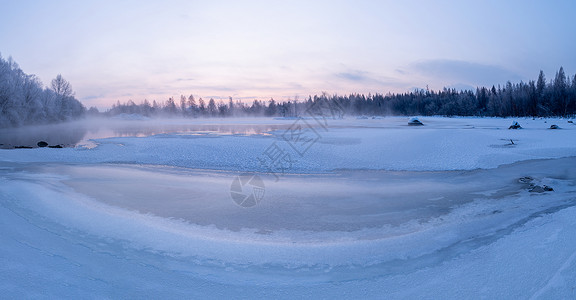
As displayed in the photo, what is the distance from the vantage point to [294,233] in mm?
5773

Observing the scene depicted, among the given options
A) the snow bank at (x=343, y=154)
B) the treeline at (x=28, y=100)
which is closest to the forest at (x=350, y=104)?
the treeline at (x=28, y=100)

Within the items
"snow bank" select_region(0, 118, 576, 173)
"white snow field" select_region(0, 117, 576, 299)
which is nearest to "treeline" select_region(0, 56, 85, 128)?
"snow bank" select_region(0, 118, 576, 173)

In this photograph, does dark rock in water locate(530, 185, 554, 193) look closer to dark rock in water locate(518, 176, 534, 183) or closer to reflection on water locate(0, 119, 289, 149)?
dark rock in water locate(518, 176, 534, 183)

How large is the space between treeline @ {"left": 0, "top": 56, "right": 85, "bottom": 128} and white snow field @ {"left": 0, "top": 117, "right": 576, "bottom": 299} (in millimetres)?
40385

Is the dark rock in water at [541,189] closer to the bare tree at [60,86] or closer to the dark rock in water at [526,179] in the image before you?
the dark rock in water at [526,179]

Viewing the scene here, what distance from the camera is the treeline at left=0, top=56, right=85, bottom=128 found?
138 ft

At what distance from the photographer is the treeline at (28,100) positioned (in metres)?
42.2

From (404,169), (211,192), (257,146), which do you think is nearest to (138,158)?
(257,146)

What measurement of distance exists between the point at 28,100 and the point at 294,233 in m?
61.2

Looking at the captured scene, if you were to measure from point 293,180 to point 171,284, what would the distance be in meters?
7.39

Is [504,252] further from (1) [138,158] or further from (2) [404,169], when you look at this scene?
(1) [138,158]

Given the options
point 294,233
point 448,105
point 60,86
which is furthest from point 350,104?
point 294,233

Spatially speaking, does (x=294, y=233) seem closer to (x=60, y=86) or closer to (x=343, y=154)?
(x=343, y=154)

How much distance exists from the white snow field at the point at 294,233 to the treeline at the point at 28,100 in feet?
132
